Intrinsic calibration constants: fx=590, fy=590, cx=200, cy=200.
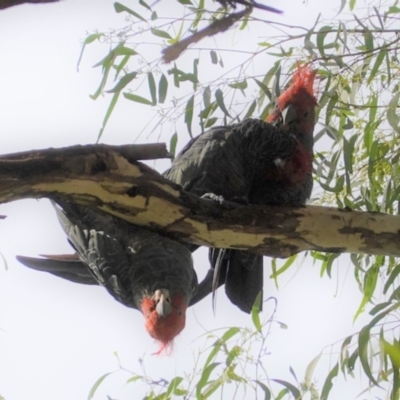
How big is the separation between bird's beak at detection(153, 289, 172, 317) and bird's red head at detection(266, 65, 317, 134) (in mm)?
614

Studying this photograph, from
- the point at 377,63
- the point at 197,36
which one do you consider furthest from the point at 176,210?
the point at 197,36

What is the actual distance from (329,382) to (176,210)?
71 centimetres

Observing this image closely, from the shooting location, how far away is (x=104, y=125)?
154cm

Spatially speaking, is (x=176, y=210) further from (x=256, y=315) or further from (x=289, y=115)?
(x=289, y=115)

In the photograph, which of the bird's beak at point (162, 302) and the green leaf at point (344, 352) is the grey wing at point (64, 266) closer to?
the bird's beak at point (162, 302)

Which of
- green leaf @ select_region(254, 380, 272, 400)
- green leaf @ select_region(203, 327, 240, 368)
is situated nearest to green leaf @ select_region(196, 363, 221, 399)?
green leaf @ select_region(203, 327, 240, 368)

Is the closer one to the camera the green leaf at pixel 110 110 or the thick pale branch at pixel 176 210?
the thick pale branch at pixel 176 210

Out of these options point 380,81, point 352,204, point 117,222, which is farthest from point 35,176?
point 380,81

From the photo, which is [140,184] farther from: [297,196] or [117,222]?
[297,196]

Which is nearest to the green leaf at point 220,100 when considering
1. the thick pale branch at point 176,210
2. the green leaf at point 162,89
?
the green leaf at point 162,89

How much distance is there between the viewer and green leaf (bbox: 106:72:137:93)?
1.63 meters

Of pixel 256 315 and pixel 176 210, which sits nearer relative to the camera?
pixel 176 210

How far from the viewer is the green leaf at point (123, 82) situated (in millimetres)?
1635

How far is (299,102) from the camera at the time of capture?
67.4 inches
